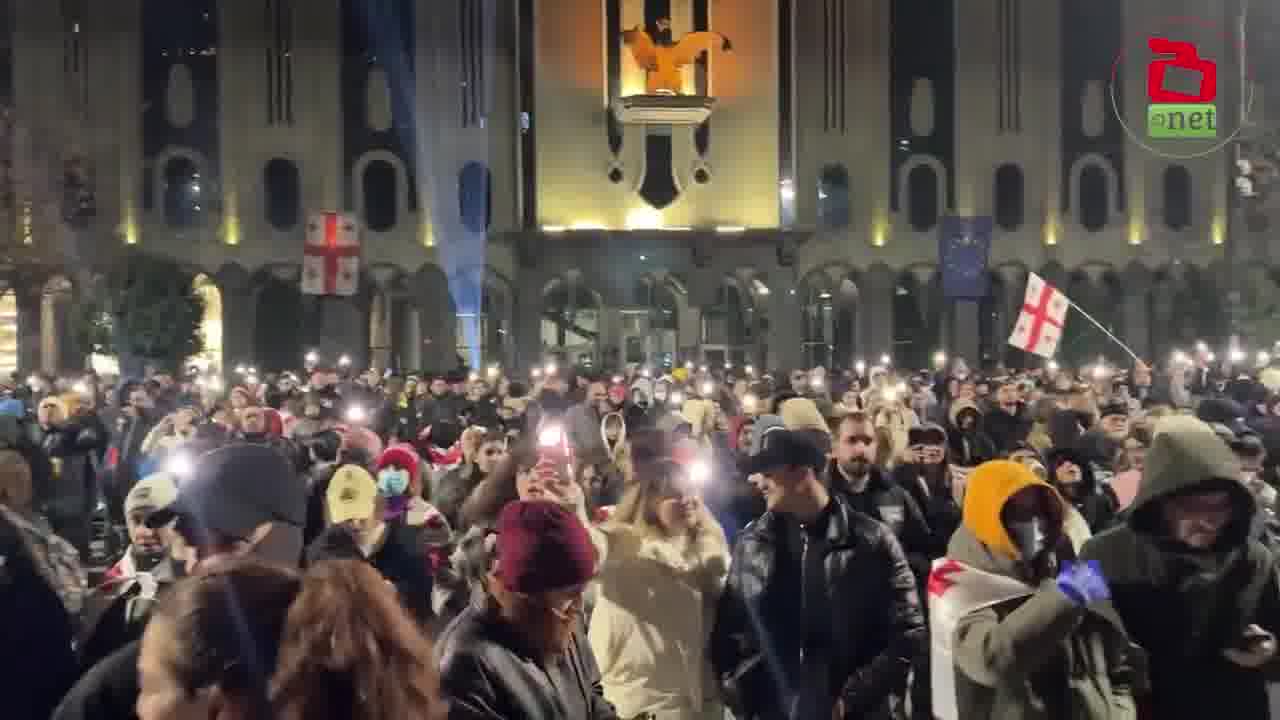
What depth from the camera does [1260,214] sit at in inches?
1569

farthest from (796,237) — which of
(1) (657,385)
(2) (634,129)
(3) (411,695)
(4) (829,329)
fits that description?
(3) (411,695)

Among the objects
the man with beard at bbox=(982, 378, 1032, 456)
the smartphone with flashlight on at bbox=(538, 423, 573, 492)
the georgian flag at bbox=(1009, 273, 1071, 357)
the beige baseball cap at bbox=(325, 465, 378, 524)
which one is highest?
the georgian flag at bbox=(1009, 273, 1071, 357)

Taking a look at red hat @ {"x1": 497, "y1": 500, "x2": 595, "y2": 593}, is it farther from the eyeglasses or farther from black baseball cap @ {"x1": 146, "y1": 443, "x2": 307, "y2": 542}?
black baseball cap @ {"x1": 146, "y1": 443, "x2": 307, "y2": 542}

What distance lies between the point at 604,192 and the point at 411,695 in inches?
1414

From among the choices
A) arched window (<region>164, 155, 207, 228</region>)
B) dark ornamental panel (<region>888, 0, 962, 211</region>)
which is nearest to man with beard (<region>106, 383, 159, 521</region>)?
arched window (<region>164, 155, 207, 228</region>)

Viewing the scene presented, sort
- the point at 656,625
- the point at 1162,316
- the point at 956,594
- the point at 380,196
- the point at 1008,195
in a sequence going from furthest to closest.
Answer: the point at 1162,316
the point at 1008,195
the point at 380,196
the point at 656,625
the point at 956,594

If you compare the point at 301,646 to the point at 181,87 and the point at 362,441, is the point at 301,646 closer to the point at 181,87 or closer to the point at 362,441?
the point at 362,441

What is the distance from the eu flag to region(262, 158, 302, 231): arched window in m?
17.4

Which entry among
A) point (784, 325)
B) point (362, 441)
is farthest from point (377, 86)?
point (362, 441)

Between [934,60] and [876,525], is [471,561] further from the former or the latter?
[934,60]

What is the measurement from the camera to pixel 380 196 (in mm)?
39062

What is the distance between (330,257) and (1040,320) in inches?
950

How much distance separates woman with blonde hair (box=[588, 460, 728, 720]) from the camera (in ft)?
16.9

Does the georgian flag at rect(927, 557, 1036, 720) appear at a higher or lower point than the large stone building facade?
lower
